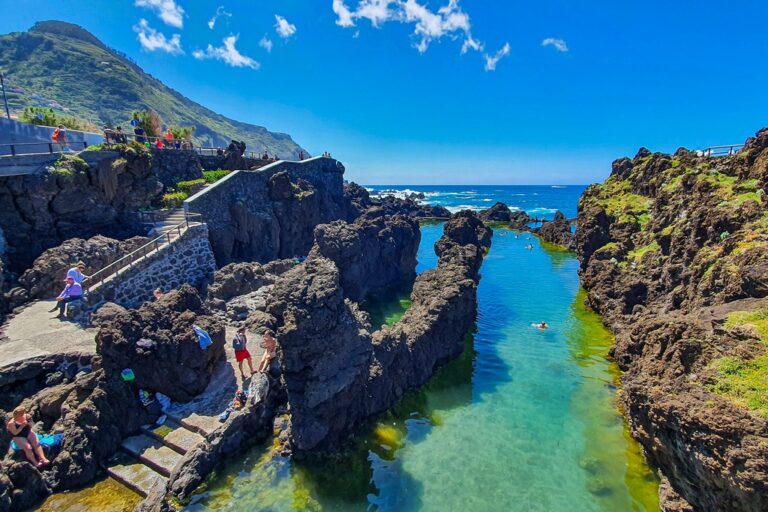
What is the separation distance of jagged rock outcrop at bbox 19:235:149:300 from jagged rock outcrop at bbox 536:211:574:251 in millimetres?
55762

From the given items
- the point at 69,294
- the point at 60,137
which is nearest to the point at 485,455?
the point at 69,294

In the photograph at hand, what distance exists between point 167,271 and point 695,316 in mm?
24787

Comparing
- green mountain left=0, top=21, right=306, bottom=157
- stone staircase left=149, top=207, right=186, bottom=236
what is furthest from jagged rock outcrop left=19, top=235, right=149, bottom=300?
green mountain left=0, top=21, right=306, bottom=157

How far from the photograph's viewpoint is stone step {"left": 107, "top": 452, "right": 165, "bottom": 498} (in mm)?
10891

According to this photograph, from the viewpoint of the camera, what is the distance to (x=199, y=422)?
12.8m

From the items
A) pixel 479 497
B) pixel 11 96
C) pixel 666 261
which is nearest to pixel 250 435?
pixel 479 497

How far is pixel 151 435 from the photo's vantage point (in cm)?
1248

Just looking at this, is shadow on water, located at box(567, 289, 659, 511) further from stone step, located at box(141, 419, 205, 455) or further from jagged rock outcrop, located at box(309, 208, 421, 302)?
jagged rock outcrop, located at box(309, 208, 421, 302)

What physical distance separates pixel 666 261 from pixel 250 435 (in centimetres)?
2531

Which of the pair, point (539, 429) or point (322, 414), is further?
point (539, 429)

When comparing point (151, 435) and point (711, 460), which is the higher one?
point (711, 460)

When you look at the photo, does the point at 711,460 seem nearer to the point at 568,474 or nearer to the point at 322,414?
the point at 568,474

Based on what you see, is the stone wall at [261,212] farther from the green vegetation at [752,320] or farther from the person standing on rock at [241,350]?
the green vegetation at [752,320]

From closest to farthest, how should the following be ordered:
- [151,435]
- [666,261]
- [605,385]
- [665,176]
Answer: [151,435] → [605,385] → [666,261] → [665,176]
